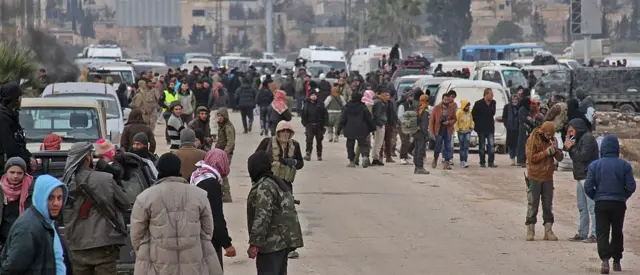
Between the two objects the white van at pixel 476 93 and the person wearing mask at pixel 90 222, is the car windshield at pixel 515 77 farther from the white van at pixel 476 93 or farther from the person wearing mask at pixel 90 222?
the person wearing mask at pixel 90 222

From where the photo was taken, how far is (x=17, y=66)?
25953mm

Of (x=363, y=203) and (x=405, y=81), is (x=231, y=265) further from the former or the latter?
(x=405, y=81)

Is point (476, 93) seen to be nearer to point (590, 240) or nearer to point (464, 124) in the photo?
point (464, 124)

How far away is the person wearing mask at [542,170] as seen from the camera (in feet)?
52.2

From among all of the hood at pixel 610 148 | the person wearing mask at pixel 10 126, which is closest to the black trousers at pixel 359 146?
the hood at pixel 610 148

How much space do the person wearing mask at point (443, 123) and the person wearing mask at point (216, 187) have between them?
14667mm

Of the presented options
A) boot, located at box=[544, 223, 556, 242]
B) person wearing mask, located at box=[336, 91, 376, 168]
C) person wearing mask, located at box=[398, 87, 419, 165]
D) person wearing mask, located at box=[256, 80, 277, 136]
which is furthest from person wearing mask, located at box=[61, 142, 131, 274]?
person wearing mask, located at box=[256, 80, 277, 136]

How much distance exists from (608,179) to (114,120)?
36.3 ft

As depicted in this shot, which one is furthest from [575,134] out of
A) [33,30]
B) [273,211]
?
[33,30]

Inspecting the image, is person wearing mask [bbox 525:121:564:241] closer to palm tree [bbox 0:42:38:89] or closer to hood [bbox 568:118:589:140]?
hood [bbox 568:118:589:140]

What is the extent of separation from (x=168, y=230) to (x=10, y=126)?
4.24m

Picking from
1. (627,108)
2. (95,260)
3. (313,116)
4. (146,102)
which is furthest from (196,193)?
(627,108)

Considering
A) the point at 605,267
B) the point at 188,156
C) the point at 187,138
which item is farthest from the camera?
the point at 187,138

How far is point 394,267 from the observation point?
1398 cm
